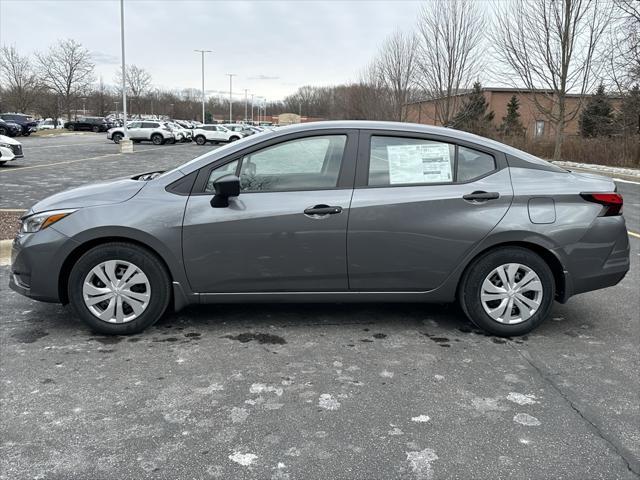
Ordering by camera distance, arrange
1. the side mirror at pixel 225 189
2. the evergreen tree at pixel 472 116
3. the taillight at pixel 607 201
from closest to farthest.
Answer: the side mirror at pixel 225 189 < the taillight at pixel 607 201 < the evergreen tree at pixel 472 116

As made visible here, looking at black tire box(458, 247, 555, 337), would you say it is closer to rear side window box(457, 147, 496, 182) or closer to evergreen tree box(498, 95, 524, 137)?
rear side window box(457, 147, 496, 182)

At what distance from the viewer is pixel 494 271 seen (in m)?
4.18

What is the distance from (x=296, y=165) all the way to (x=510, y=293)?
6.13 ft

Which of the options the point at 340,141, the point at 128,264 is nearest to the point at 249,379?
the point at 128,264

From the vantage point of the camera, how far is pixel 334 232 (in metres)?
4.03

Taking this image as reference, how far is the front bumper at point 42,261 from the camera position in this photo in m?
3.98

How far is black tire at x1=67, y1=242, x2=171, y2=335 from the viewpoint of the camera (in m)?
4.00

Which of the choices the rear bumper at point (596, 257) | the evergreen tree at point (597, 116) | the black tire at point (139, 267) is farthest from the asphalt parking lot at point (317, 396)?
the evergreen tree at point (597, 116)

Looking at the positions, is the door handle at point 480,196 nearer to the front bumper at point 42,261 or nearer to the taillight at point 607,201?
the taillight at point 607,201

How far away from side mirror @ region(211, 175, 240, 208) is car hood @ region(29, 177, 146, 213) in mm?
599

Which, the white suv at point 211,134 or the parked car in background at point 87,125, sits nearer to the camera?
the white suv at point 211,134

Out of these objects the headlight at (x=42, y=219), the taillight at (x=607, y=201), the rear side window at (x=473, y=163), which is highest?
the rear side window at (x=473, y=163)

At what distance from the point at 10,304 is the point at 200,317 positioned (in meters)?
1.72

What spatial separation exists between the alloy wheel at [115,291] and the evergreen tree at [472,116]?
3412cm
